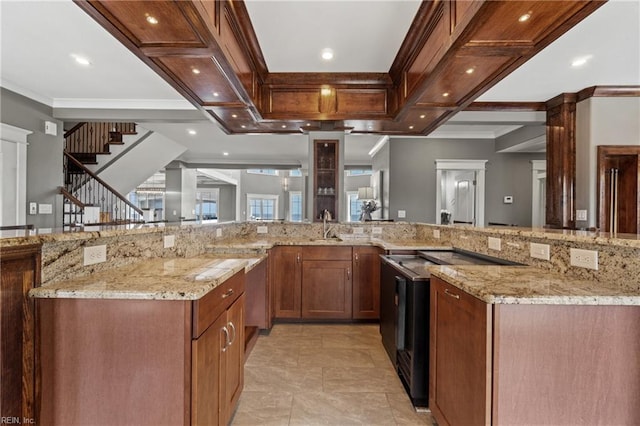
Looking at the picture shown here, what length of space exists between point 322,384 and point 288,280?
133cm

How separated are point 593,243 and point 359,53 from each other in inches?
90.8

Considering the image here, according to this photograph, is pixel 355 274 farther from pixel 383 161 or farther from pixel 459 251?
pixel 383 161

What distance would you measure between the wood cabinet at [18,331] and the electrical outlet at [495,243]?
2532 millimetres

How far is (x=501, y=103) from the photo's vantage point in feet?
13.5

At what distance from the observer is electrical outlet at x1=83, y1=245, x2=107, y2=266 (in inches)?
58.9

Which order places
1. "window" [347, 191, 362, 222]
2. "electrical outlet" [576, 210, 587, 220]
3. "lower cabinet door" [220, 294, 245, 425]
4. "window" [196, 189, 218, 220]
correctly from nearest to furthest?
"lower cabinet door" [220, 294, 245, 425], "electrical outlet" [576, 210, 587, 220], "window" [347, 191, 362, 222], "window" [196, 189, 218, 220]

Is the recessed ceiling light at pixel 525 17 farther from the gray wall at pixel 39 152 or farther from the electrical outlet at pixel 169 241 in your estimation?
the gray wall at pixel 39 152

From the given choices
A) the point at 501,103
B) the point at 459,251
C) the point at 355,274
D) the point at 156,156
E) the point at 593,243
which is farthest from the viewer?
the point at 156,156

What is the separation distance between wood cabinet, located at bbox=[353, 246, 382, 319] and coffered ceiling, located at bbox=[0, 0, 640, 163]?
4.76ft

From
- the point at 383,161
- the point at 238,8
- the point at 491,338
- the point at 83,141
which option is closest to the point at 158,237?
the point at 238,8

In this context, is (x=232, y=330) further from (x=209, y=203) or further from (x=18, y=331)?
(x=209, y=203)

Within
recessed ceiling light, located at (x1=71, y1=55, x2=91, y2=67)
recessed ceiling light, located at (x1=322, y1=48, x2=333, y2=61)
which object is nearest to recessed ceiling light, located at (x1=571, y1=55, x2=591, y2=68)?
recessed ceiling light, located at (x1=322, y1=48, x2=333, y2=61)

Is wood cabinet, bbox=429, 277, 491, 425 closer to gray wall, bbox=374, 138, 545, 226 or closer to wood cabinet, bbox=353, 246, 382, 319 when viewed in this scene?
wood cabinet, bbox=353, 246, 382, 319

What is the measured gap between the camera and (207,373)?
4.50 feet
